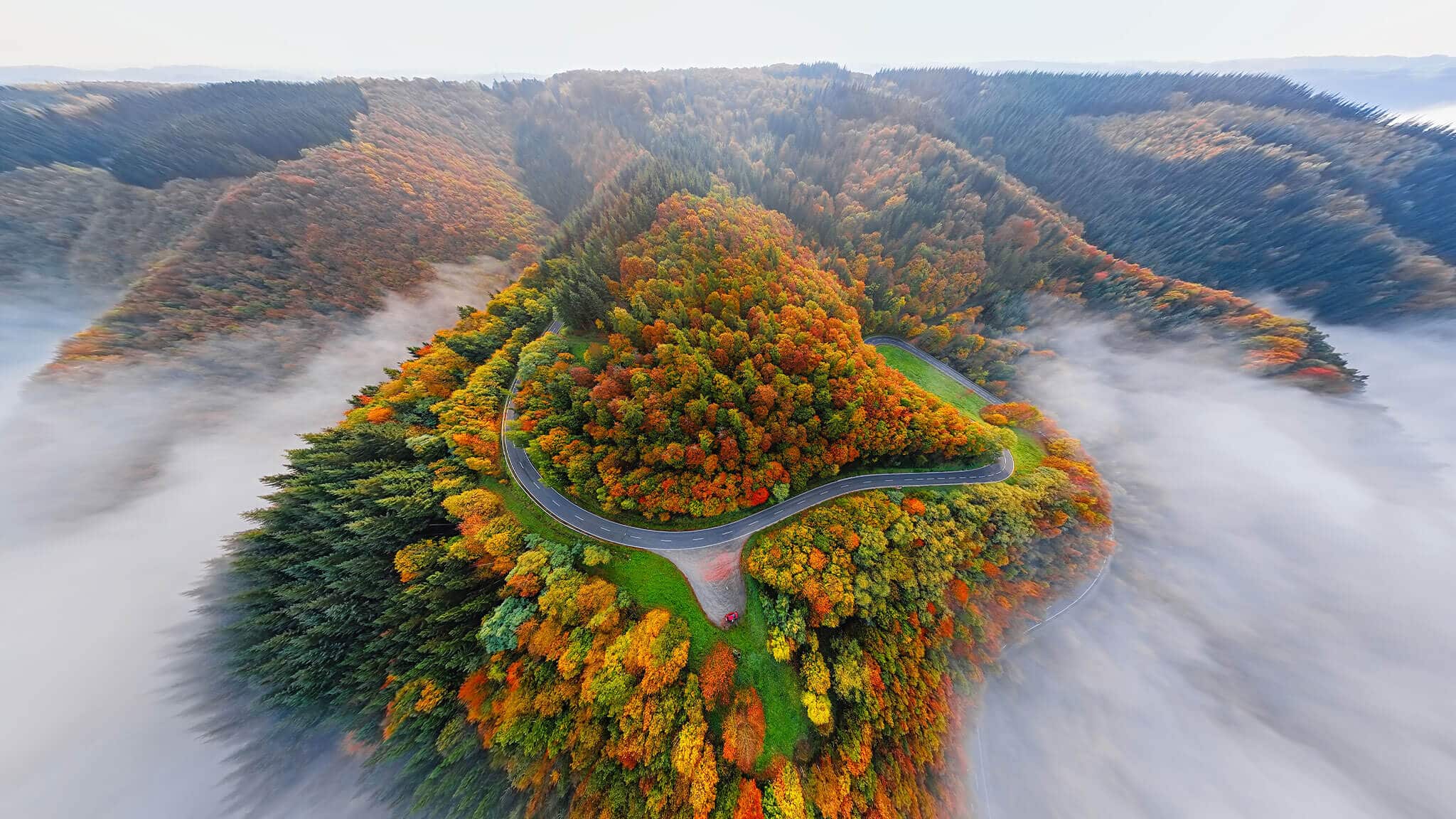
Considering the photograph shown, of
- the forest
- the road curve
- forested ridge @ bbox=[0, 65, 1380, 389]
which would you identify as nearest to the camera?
the forest

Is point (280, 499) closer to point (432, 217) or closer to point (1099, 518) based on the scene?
point (432, 217)

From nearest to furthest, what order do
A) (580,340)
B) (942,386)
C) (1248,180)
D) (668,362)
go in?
1. (668,362)
2. (580,340)
3. (942,386)
4. (1248,180)

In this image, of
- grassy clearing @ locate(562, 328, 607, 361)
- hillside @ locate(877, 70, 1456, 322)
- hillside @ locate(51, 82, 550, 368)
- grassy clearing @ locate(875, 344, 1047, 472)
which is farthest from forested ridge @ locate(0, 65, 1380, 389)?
hillside @ locate(877, 70, 1456, 322)

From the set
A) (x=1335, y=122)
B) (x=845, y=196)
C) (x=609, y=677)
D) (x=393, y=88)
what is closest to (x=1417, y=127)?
(x=1335, y=122)

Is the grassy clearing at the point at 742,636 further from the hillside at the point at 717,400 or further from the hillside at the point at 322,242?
the hillside at the point at 322,242

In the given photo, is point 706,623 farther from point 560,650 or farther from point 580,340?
point 580,340

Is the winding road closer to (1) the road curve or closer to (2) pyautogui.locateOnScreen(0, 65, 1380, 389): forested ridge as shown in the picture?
(1) the road curve

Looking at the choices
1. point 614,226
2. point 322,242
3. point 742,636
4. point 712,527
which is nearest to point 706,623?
point 742,636
